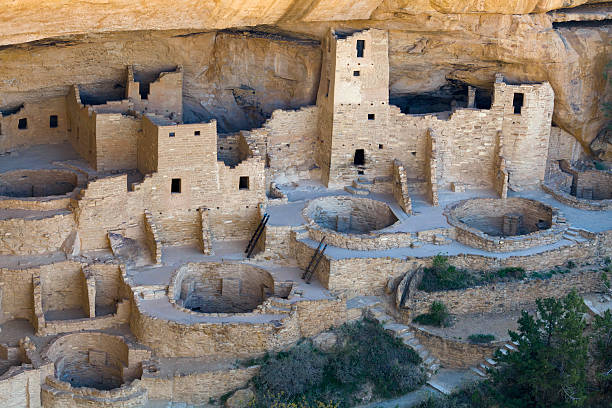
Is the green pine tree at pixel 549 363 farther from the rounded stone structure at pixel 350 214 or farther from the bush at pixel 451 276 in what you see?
the rounded stone structure at pixel 350 214

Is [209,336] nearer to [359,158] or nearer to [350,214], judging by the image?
[350,214]

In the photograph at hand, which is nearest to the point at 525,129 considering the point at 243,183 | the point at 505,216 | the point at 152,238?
the point at 505,216

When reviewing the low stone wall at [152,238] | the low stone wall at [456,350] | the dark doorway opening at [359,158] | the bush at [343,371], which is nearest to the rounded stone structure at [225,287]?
the low stone wall at [152,238]

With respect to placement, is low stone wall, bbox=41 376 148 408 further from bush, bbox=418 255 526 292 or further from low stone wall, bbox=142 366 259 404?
bush, bbox=418 255 526 292

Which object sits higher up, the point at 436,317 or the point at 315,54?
the point at 315,54

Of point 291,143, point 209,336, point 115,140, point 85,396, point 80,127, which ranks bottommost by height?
point 85,396

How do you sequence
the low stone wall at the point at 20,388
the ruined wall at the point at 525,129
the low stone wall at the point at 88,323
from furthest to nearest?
the ruined wall at the point at 525,129 < the low stone wall at the point at 88,323 < the low stone wall at the point at 20,388

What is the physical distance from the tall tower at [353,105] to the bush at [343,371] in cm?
531

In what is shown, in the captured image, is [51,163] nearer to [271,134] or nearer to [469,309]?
[271,134]

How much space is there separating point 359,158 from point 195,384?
27.9ft

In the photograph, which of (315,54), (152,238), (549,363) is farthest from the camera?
(315,54)

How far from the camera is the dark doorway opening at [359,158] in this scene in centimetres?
2842

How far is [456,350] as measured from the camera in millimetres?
23984

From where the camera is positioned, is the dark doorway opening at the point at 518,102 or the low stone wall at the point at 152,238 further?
the dark doorway opening at the point at 518,102
